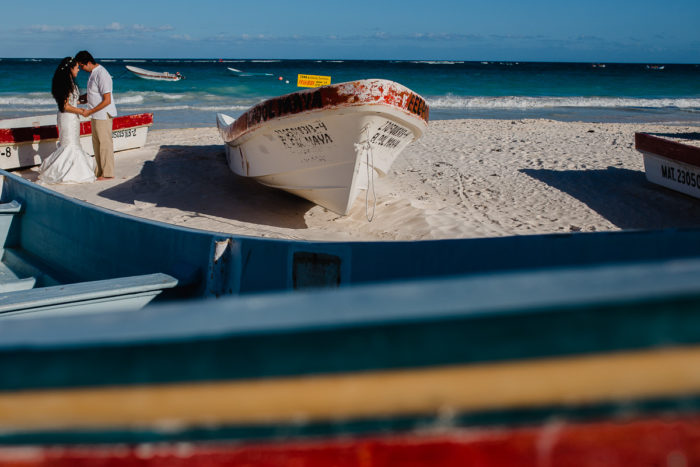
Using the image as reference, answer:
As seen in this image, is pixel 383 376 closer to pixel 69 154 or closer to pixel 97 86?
pixel 97 86

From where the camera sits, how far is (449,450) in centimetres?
103

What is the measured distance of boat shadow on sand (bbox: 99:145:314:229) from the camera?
6656mm

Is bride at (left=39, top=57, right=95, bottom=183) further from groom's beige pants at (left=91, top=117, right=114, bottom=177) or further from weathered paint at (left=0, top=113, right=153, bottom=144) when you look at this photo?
weathered paint at (left=0, top=113, right=153, bottom=144)

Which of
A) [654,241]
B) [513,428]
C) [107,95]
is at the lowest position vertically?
[513,428]

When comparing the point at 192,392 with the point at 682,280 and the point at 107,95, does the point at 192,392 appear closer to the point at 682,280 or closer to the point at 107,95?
the point at 682,280

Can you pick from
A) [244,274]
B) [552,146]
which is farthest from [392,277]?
[552,146]

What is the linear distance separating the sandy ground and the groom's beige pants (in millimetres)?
235

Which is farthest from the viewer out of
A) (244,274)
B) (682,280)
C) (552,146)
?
(552,146)

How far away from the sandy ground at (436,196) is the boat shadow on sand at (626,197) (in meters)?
0.01

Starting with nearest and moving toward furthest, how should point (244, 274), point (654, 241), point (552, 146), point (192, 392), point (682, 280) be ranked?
point (682, 280) → point (192, 392) → point (654, 241) → point (244, 274) → point (552, 146)

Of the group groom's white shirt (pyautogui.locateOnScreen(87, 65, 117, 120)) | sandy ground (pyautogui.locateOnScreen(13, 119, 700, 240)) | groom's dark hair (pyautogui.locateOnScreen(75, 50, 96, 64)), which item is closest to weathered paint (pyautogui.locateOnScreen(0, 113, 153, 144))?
sandy ground (pyautogui.locateOnScreen(13, 119, 700, 240))

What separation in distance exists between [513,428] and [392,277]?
1548 millimetres

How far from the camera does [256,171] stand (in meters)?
6.34

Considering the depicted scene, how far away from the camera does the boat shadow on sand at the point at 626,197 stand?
6285 mm
